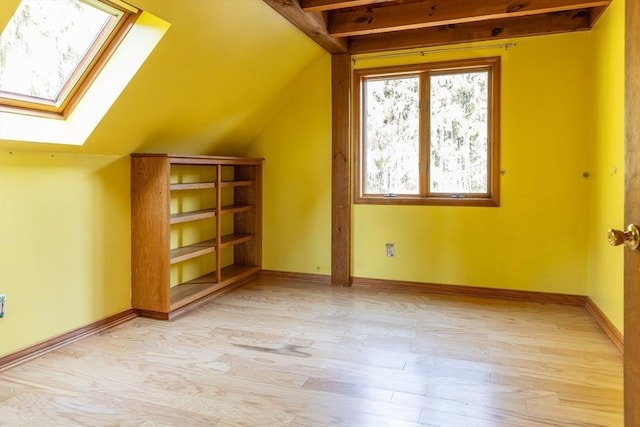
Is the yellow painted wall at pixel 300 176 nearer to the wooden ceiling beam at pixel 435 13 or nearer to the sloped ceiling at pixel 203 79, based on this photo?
the sloped ceiling at pixel 203 79

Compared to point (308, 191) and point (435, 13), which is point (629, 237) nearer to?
point (435, 13)

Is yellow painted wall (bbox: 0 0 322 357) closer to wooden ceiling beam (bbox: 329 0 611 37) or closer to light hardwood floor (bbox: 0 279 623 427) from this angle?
light hardwood floor (bbox: 0 279 623 427)

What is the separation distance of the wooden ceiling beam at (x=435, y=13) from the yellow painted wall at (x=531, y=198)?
433 mm

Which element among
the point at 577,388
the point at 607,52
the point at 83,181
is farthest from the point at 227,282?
the point at 607,52

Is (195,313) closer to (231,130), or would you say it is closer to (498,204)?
(231,130)

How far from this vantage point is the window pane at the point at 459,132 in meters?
3.72

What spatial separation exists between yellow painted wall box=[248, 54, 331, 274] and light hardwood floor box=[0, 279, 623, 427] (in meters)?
0.96

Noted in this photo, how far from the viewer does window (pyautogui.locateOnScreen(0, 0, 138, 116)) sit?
2.20 m

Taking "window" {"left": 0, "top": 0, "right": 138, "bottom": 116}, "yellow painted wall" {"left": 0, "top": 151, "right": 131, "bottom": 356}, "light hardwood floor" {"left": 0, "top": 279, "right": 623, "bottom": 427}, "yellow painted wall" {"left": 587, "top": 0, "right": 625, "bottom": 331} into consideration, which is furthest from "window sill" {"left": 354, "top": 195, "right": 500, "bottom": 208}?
"window" {"left": 0, "top": 0, "right": 138, "bottom": 116}

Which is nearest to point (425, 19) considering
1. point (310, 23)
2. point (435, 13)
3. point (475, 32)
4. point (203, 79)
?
point (435, 13)

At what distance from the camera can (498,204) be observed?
12.0ft

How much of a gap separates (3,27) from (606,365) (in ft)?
10.9

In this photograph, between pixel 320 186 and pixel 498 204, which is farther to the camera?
pixel 320 186

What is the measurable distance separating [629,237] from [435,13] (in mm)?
2693
